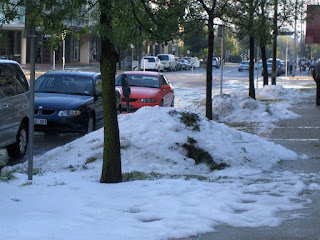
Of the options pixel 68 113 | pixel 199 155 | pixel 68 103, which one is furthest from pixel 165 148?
pixel 68 103

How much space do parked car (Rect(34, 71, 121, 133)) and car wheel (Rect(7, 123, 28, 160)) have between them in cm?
198

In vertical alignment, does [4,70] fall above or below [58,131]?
above

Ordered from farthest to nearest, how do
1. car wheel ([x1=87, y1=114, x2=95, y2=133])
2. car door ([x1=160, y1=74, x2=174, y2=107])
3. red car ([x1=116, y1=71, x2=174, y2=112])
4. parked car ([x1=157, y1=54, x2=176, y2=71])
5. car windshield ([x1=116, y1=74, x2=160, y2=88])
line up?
parked car ([x1=157, y1=54, x2=176, y2=71]), car windshield ([x1=116, y1=74, x2=160, y2=88]), car door ([x1=160, y1=74, x2=174, y2=107]), red car ([x1=116, y1=71, x2=174, y2=112]), car wheel ([x1=87, y1=114, x2=95, y2=133])

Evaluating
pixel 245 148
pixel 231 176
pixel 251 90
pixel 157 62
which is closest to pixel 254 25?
pixel 251 90

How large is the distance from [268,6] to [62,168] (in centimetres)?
1361

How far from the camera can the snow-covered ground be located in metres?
6.04

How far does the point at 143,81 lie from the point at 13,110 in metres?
9.85

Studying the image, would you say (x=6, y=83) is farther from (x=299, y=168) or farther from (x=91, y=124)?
(x=299, y=168)

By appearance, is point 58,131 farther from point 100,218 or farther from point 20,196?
point 100,218

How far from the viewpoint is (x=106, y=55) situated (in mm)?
8484

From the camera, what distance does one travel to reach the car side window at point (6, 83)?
11.5 meters

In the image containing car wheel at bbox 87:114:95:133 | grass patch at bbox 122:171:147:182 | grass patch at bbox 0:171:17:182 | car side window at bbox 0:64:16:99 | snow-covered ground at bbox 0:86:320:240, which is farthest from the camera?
car wheel at bbox 87:114:95:133

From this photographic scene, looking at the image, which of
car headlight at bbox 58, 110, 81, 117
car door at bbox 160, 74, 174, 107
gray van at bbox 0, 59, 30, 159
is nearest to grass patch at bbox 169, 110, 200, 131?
gray van at bbox 0, 59, 30, 159

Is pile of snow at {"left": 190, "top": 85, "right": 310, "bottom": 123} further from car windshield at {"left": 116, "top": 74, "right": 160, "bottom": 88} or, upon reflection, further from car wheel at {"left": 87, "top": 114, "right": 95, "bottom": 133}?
car wheel at {"left": 87, "top": 114, "right": 95, "bottom": 133}
